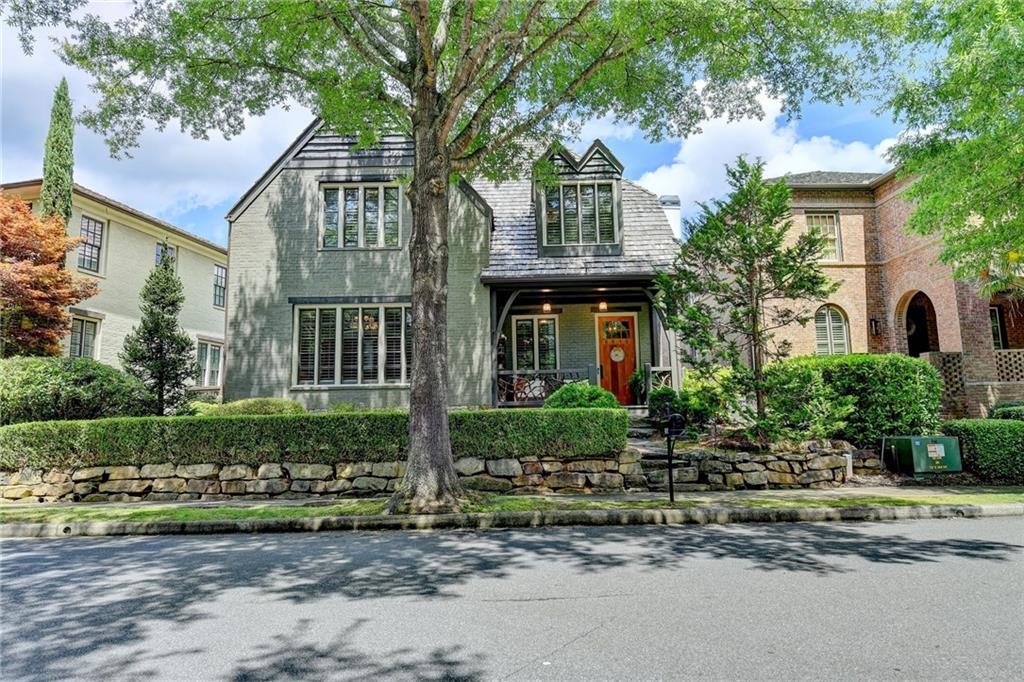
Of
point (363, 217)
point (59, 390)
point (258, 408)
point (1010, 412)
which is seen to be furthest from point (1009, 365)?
point (59, 390)

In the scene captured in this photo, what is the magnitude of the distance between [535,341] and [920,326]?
15.3 meters

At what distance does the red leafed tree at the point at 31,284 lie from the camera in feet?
49.1

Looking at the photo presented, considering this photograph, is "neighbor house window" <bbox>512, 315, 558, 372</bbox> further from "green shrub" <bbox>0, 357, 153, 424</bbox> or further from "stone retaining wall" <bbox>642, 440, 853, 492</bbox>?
"green shrub" <bbox>0, 357, 153, 424</bbox>

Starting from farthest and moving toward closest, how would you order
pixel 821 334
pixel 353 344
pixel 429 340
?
1. pixel 821 334
2. pixel 353 344
3. pixel 429 340

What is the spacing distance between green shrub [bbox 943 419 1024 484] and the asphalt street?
5.09m

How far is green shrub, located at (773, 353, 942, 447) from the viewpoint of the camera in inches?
438

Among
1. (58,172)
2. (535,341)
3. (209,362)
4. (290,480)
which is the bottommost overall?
(290,480)

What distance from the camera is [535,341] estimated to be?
1775 centimetres

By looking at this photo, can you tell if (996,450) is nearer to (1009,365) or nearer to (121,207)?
(1009,365)

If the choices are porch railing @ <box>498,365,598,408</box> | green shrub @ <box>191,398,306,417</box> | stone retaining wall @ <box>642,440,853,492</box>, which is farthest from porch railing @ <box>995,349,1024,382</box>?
green shrub @ <box>191,398,306,417</box>

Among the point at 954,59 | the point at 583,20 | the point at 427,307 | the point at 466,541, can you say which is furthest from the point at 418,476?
the point at 954,59

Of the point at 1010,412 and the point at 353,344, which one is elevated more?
the point at 353,344

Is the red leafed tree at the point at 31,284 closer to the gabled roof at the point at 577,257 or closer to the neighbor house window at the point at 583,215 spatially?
the gabled roof at the point at 577,257

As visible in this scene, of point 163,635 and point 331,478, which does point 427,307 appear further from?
point 163,635
